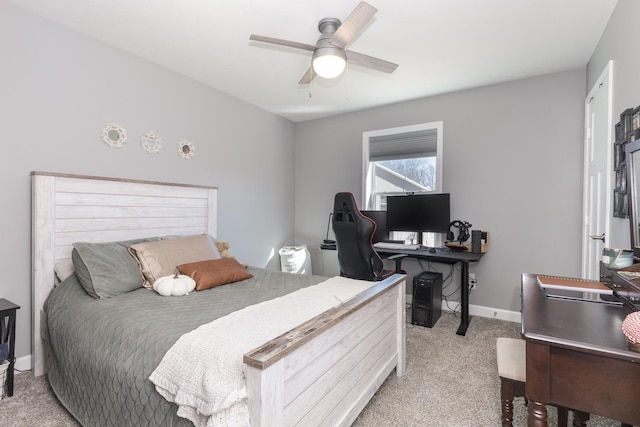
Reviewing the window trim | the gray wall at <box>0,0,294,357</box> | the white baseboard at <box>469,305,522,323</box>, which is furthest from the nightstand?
the white baseboard at <box>469,305,522,323</box>

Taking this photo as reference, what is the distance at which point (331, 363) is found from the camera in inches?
→ 59.4

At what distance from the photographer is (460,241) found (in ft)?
11.3

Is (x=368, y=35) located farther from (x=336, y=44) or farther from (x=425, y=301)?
(x=425, y=301)

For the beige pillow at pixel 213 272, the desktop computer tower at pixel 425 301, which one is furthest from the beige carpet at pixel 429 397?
the beige pillow at pixel 213 272

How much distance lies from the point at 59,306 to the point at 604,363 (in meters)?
2.72

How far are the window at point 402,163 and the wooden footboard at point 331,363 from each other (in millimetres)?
1904

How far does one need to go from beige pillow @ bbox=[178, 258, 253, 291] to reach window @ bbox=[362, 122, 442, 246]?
7.40 ft

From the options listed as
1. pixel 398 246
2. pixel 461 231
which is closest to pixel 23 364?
pixel 398 246

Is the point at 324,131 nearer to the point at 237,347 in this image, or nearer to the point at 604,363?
the point at 237,347

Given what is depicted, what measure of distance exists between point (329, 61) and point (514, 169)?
243cm

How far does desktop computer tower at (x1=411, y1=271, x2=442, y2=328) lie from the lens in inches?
125

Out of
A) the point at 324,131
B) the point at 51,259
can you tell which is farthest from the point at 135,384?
the point at 324,131

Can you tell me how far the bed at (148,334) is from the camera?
4.17ft

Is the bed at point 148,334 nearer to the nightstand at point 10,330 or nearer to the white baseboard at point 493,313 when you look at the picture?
the nightstand at point 10,330
